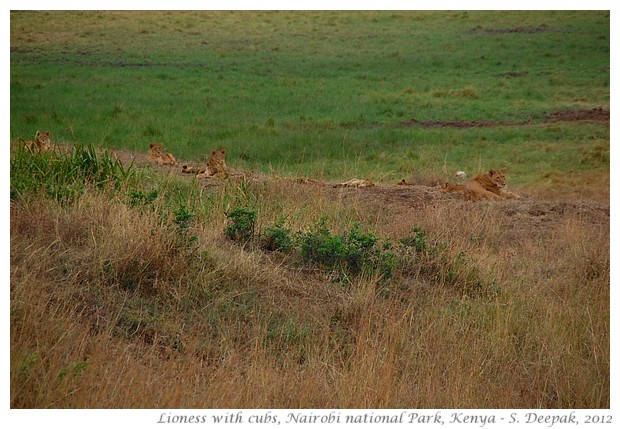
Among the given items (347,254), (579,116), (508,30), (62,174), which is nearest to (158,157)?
(62,174)

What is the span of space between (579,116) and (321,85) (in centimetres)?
788

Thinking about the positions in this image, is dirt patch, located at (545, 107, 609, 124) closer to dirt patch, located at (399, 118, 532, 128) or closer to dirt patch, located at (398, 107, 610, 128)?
dirt patch, located at (398, 107, 610, 128)

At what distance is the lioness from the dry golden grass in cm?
367

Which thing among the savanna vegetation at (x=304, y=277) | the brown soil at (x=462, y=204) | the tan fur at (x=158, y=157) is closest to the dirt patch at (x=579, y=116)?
the savanna vegetation at (x=304, y=277)

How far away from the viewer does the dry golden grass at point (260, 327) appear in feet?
15.8

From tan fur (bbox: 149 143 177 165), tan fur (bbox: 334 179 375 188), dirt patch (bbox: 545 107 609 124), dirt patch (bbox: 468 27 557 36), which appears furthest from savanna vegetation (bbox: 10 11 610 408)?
dirt patch (bbox: 468 27 557 36)

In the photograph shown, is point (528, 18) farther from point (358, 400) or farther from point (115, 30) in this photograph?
point (358, 400)

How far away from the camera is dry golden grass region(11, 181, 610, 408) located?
481cm

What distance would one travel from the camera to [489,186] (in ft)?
38.8

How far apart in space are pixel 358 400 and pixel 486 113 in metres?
17.9

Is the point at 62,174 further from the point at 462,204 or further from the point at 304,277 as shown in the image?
the point at 462,204

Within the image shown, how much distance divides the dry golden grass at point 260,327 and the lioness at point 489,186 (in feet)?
12.0

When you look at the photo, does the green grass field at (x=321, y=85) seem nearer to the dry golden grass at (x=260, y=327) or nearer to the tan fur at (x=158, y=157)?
the tan fur at (x=158, y=157)
